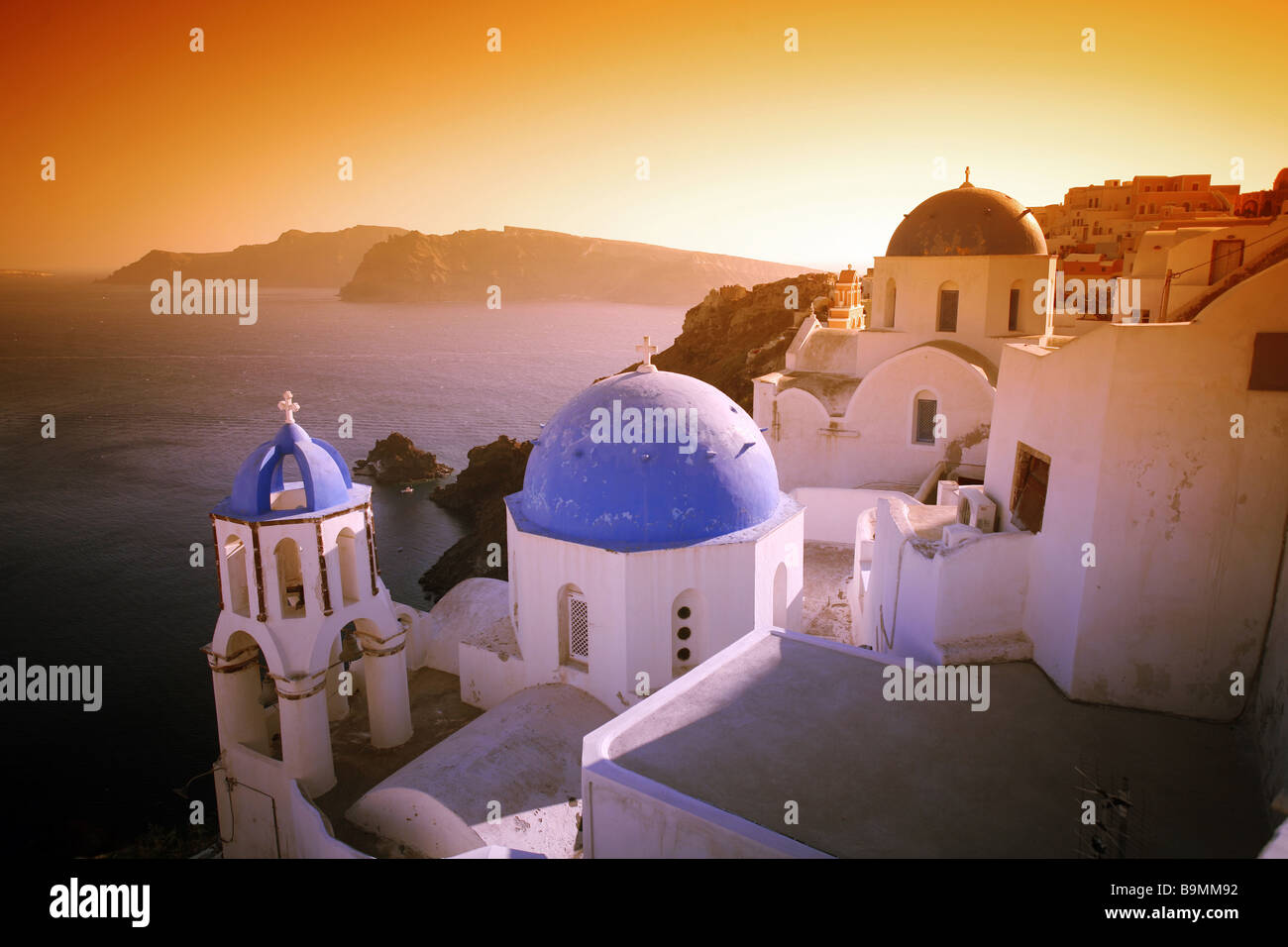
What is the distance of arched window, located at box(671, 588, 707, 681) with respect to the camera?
1216 centimetres

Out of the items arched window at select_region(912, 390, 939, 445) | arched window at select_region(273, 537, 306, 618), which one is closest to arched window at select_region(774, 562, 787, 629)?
arched window at select_region(273, 537, 306, 618)

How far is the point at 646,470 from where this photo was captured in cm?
1205

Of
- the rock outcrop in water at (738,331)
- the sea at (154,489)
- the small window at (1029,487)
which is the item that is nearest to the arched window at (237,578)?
the sea at (154,489)

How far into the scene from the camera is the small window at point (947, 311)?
21188 millimetres

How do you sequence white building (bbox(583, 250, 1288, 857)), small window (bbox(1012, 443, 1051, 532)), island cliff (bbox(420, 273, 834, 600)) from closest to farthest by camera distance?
white building (bbox(583, 250, 1288, 857))
small window (bbox(1012, 443, 1051, 532))
island cliff (bbox(420, 273, 834, 600))

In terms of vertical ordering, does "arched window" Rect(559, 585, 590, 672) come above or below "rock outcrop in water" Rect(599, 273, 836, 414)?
below

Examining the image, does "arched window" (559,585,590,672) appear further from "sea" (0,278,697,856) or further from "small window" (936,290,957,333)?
"small window" (936,290,957,333)

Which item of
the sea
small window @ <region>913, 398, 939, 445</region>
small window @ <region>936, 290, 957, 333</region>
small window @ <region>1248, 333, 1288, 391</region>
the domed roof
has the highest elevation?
the domed roof

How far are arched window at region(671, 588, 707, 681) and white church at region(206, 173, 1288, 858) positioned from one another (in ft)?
0.15
